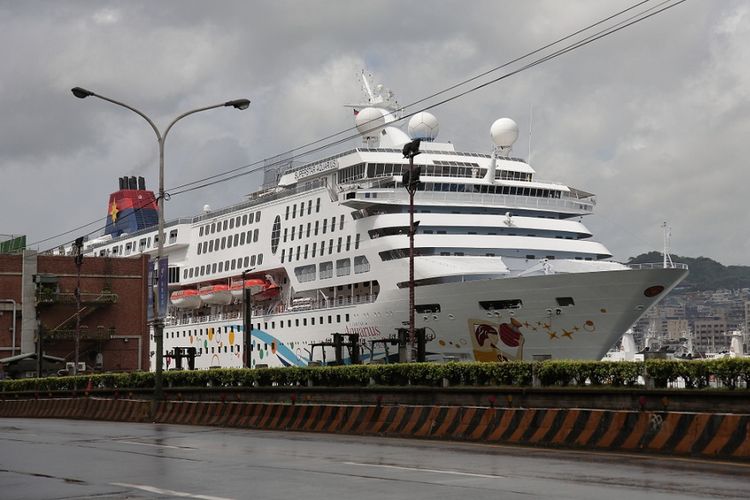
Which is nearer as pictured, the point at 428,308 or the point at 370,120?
the point at 428,308

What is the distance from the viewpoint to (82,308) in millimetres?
58500

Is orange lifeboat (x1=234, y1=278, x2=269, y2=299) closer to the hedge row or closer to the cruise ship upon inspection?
the cruise ship

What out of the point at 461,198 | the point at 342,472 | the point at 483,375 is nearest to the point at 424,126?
the point at 461,198

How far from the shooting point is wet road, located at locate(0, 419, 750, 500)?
11.6 meters

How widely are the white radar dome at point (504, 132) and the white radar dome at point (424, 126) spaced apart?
3.77 m

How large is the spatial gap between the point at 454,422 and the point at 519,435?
198cm

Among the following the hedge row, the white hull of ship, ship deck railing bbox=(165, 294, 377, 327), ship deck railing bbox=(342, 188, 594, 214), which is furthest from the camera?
ship deck railing bbox=(165, 294, 377, 327)

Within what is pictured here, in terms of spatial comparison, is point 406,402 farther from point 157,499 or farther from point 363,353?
point 363,353

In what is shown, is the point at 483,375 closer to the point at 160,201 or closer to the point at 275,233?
the point at 160,201

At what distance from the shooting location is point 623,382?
72.6ft

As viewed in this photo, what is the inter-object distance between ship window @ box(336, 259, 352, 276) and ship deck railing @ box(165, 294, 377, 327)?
128 cm

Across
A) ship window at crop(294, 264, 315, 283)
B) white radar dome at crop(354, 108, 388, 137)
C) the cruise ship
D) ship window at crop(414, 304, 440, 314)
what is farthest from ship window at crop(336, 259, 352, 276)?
white radar dome at crop(354, 108, 388, 137)

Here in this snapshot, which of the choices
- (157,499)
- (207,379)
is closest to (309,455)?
(157,499)

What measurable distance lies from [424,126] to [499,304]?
17911 millimetres
